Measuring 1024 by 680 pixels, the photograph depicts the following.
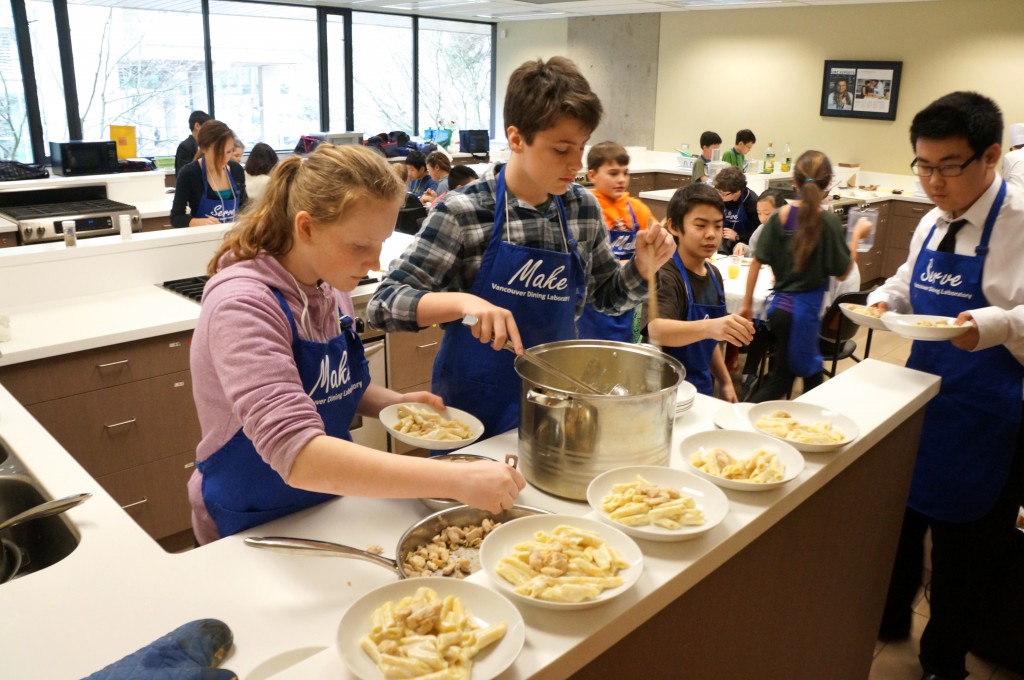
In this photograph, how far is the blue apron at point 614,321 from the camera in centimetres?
329

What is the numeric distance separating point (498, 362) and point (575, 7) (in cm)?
947

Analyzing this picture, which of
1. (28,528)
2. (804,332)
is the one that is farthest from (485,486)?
(804,332)

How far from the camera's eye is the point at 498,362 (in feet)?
6.36

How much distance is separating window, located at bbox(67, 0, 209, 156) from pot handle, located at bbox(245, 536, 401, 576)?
26.4ft

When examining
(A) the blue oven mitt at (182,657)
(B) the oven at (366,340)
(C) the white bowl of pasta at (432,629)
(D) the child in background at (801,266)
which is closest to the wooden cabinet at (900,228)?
(D) the child in background at (801,266)

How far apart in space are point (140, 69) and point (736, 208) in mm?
6799

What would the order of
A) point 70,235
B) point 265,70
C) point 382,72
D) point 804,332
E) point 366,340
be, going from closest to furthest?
point 70,235 → point 366,340 → point 804,332 → point 265,70 → point 382,72

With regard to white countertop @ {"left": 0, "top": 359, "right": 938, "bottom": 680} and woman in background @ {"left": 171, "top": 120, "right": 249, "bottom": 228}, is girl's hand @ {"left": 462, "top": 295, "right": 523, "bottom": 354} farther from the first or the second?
woman in background @ {"left": 171, "top": 120, "right": 249, "bottom": 228}

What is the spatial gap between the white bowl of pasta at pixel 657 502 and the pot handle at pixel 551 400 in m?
0.14

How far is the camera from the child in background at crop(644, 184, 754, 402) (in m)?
2.64

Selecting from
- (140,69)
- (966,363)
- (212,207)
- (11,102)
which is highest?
(140,69)

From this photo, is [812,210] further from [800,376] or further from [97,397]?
[97,397]

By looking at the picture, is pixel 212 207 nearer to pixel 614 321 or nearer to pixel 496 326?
pixel 614 321

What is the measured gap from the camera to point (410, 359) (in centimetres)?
378
